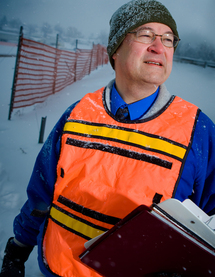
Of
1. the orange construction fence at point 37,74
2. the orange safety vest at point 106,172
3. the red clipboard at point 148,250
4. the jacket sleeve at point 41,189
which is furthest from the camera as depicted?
the orange construction fence at point 37,74

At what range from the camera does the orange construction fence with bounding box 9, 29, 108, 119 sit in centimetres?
612

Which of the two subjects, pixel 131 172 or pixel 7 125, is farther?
pixel 7 125

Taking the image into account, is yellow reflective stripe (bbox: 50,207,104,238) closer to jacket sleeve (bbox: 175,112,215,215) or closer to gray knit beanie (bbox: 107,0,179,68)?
jacket sleeve (bbox: 175,112,215,215)

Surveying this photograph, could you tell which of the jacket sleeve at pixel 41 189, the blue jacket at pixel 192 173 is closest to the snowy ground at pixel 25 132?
the jacket sleeve at pixel 41 189

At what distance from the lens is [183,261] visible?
582 millimetres

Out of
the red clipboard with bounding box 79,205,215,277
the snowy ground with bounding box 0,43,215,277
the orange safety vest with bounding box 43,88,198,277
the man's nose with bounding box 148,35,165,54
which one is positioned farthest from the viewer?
the snowy ground with bounding box 0,43,215,277

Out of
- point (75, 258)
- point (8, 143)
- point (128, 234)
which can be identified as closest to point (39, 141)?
point (8, 143)

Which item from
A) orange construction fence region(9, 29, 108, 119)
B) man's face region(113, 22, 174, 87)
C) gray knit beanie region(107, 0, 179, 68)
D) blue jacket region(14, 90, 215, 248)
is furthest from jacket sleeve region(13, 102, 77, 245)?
orange construction fence region(9, 29, 108, 119)

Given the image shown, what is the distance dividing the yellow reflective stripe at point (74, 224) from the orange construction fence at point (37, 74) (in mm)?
5093

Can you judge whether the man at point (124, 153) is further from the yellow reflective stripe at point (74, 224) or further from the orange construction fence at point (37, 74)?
the orange construction fence at point (37, 74)

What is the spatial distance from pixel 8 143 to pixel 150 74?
3821mm

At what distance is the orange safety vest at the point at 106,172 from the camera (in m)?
0.96

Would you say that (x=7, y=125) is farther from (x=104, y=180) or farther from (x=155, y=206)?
(x=155, y=206)

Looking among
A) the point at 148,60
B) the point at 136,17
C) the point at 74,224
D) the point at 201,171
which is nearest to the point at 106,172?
the point at 74,224
